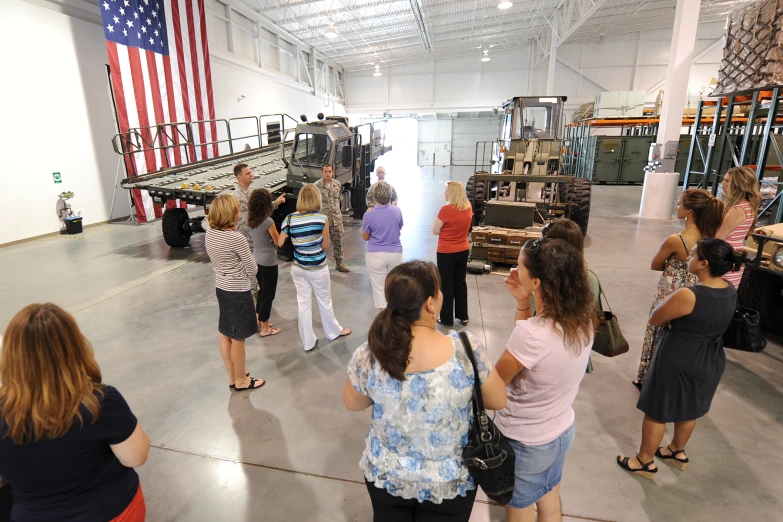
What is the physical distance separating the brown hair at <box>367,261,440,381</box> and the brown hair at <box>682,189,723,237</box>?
8.71 ft

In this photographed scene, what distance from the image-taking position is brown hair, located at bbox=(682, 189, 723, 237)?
120 inches

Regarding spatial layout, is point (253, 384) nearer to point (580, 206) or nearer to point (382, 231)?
point (382, 231)

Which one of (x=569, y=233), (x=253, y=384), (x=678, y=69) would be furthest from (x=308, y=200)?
(x=678, y=69)

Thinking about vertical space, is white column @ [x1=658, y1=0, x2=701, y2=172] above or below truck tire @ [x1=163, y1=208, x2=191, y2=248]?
above

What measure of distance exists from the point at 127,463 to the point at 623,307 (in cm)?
583

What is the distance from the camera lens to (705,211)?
10.1 feet

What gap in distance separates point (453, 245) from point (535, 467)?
3034 millimetres

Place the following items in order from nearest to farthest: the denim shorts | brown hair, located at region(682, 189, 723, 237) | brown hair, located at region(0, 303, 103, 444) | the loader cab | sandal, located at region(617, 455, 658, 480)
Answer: brown hair, located at region(0, 303, 103, 444) → the denim shorts → sandal, located at region(617, 455, 658, 480) → brown hair, located at region(682, 189, 723, 237) → the loader cab

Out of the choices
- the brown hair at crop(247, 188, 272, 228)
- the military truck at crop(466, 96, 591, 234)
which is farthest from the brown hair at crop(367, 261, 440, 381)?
the military truck at crop(466, 96, 591, 234)

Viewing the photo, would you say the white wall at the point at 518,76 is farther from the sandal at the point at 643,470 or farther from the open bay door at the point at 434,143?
the sandal at the point at 643,470

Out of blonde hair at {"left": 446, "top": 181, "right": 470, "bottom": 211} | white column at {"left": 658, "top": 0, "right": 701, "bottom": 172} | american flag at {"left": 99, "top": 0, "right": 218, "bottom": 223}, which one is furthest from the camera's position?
american flag at {"left": 99, "top": 0, "right": 218, "bottom": 223}

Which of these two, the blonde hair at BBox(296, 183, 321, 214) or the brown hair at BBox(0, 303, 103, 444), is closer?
the brown hair at BBox(0, 303, 103, 444)

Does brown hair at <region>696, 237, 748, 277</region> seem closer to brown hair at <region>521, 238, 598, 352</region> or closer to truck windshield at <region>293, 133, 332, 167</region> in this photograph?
brown hair at <region>521, 238, 598, 352</region>

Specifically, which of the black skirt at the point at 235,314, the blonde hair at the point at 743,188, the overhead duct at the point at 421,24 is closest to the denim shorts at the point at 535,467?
the black skirt at the point at 235,314
